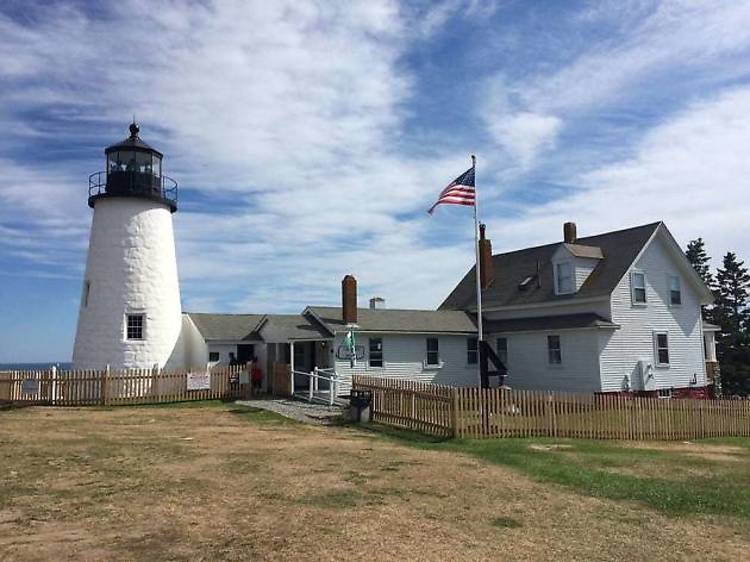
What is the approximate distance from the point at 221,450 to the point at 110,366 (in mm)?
14985

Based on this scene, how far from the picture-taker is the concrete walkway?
72.8ft

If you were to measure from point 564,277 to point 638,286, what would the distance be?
3.33 meters

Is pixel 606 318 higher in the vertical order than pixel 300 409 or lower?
higher

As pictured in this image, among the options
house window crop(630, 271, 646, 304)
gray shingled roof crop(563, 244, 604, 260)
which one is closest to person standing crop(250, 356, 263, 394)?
gray shingled roof crop(563, 244, 604, 260)

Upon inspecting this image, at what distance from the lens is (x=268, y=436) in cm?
1834

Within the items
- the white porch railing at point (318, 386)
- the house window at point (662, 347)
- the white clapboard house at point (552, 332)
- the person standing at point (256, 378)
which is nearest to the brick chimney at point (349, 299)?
the white clapboard house at point (552, 332)

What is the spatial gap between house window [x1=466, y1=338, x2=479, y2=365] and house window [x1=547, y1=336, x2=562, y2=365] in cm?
416

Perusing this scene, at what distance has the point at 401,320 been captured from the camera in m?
32.5

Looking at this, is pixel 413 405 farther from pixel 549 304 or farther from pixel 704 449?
pixel 549 304

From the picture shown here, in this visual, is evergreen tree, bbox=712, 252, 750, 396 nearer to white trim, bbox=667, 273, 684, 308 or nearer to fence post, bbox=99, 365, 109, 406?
white trim, bbox=667, 273, 684, 308

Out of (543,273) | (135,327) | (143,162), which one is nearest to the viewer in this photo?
(135,327)

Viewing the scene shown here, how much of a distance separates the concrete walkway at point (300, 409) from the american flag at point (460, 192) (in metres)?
8.61

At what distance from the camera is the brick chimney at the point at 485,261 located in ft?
121

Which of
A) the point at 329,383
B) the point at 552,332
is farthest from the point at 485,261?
the point at 329,383
